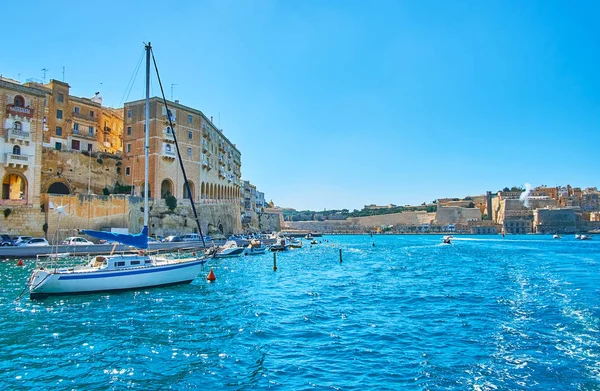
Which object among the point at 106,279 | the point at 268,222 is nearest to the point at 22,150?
the point at 106,279

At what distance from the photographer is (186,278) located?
19.6 meters

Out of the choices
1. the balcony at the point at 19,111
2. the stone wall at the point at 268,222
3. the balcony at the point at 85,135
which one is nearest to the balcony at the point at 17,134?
the balcony at the point at 19,111

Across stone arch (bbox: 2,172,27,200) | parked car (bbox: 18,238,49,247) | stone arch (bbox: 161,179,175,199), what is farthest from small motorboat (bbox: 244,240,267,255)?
stone arch (bbox: 2,172,27,200)

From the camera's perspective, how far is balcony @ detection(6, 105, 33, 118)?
3322 cm

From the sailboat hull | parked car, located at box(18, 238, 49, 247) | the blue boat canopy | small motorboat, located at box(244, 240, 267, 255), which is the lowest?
small motorboat, located at box(244, 240, 267, 255)

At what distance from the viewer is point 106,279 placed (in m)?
16.7

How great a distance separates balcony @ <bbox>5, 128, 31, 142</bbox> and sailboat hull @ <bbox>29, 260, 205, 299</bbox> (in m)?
23.8

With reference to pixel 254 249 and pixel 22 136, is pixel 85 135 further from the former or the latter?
pixel 254 249

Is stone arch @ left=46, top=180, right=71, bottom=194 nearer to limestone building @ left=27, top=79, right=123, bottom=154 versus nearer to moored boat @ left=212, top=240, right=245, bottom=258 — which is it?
limestone building @ left=27, top=79, right=123, bottom=154

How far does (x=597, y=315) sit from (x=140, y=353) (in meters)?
14.4

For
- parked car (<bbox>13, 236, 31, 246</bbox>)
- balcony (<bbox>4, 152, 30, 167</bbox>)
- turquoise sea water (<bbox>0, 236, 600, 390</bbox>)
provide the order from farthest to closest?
balcony (<bbox>4, 152, 30, 167</bbox>) < parked car (<bbox>13, 236, 31, 246</bbox>) < turquoise sea water (<bbox>0, 236, 600, 390</bbox>)

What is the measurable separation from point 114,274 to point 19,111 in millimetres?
25717

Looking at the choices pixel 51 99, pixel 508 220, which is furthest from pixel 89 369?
pixel 508 220

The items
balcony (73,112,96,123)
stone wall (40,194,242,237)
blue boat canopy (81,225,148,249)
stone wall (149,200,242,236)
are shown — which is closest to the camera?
blue boat canopy (81,225,148,249)
